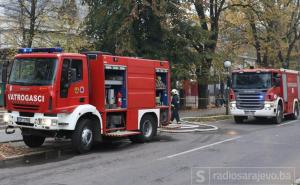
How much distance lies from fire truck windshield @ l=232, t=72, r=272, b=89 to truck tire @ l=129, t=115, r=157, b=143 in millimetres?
9007

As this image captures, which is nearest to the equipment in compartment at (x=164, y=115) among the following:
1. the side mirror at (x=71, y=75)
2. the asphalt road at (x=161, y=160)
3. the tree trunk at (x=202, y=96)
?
the asphalt road at (x=161, y=160)

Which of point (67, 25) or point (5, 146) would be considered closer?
point (5, 146)

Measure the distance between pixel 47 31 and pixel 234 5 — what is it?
13.8 m

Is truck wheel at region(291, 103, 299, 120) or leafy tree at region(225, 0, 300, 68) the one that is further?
leafy tree at region(225, 0, 300, 68)

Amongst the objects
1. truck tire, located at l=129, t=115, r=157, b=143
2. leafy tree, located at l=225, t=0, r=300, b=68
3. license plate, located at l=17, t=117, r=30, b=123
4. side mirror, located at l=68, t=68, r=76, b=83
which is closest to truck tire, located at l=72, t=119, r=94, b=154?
side mirror, located at l=68, t=68, r=76, b=83

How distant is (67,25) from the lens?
31.7 meters

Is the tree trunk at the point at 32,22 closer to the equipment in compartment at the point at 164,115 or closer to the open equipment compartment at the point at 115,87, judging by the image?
the equipment in compartment at the point at 164,115

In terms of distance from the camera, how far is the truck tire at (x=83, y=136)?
44.6 feet

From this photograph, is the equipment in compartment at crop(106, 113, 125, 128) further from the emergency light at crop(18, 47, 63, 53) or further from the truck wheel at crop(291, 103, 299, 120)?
the truck wheel at crop(291, 103, 299, 120)

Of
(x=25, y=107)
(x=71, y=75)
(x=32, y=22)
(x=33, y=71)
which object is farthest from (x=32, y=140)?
(x=32, y=22)

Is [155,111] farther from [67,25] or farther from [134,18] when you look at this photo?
[67,25]

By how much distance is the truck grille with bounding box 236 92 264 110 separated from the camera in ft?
80.0

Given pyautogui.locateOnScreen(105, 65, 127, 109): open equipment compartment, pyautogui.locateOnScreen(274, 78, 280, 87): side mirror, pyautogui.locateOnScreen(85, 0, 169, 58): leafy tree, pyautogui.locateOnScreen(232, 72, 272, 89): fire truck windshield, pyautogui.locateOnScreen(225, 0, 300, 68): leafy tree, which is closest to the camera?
pyautogui.locateOnScreen(105, 65, 127, 109): open equipment compartment

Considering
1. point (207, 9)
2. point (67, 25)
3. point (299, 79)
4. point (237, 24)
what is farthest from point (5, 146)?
point (237, 24)
